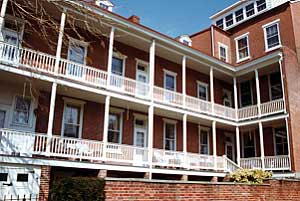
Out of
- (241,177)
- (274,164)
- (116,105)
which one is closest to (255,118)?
(274,164)

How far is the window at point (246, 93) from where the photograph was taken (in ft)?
65.7

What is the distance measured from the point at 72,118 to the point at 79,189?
26.0 ft

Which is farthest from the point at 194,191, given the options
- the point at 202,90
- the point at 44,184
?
the point at 202,90

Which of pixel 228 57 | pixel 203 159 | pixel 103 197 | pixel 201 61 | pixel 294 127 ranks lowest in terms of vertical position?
pixel 103 197

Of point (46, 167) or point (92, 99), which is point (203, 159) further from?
point (46, 167)

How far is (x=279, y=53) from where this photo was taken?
16531 mm

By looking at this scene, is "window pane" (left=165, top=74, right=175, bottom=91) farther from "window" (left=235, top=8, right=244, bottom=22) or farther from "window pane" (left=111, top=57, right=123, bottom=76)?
"window" (left=235, top=8, right=244, bottom=22)

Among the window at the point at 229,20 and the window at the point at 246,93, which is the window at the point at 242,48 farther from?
the window at the point at 246,93

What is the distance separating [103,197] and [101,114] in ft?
29.9

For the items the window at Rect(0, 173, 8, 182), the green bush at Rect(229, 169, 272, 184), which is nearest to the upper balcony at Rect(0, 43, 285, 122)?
the window at Rect(0, 173, 8, 182)

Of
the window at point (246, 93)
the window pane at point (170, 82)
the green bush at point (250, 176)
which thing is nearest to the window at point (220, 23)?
the window at point (246, 93)

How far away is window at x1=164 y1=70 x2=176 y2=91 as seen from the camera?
1814 cm

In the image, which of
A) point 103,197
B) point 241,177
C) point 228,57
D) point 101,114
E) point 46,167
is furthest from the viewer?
point 228,57

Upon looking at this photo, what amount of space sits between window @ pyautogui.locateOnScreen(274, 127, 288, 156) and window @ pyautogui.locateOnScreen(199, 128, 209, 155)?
4196 mm
